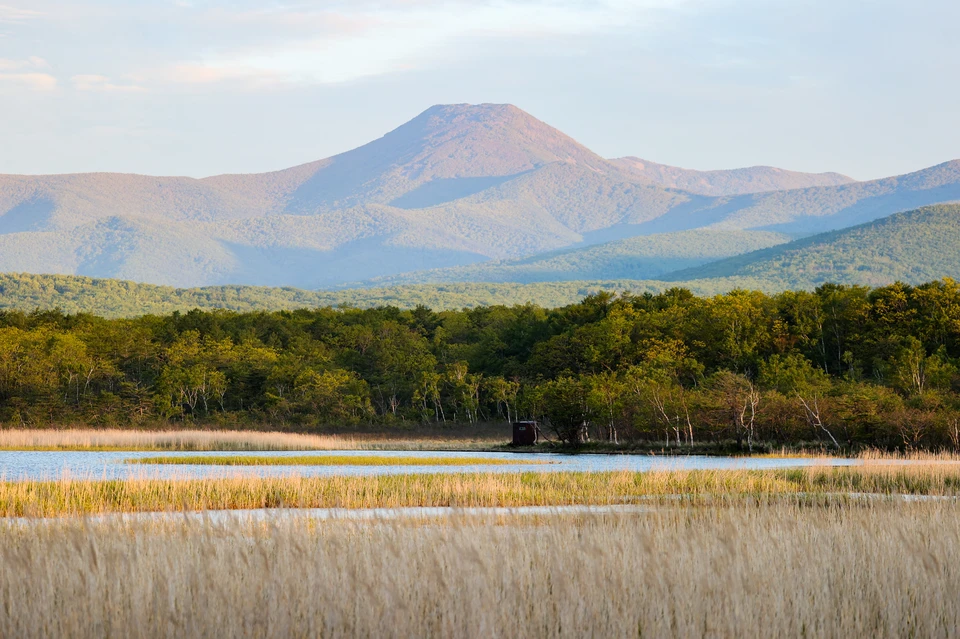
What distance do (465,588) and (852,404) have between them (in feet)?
134

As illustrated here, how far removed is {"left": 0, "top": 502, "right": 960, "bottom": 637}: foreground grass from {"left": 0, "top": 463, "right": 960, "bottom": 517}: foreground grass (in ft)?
21.5

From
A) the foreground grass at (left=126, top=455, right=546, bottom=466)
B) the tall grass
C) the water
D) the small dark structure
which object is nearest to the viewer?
the water

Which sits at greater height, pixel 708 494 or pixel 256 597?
pixel 256 597

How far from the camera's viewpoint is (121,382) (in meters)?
80.3

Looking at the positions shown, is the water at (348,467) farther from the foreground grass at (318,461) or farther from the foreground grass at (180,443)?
the foreground grass at (180,443)

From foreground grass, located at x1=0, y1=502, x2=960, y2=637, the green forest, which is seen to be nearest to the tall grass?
the green forest

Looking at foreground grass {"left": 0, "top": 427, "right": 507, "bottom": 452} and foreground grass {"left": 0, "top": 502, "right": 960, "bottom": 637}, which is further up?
foreground grass {"left": 0, "top": 502, "right": 960, "bottom": 637}

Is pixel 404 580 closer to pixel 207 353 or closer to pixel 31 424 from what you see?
pixel 31 424

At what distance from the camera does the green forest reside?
5266cm

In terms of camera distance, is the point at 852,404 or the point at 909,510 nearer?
the point at 909,510

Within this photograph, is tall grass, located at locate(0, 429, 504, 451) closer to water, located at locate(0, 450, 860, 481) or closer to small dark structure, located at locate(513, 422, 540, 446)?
water, located at locate(0, 450, 860, 481)

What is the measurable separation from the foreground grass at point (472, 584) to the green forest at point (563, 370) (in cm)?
3390

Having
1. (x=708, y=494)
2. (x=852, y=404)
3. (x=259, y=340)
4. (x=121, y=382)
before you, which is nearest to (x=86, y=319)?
(x=259, y=340)

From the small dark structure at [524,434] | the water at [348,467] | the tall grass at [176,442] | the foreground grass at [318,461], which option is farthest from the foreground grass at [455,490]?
the small dark structure at [524,434]
